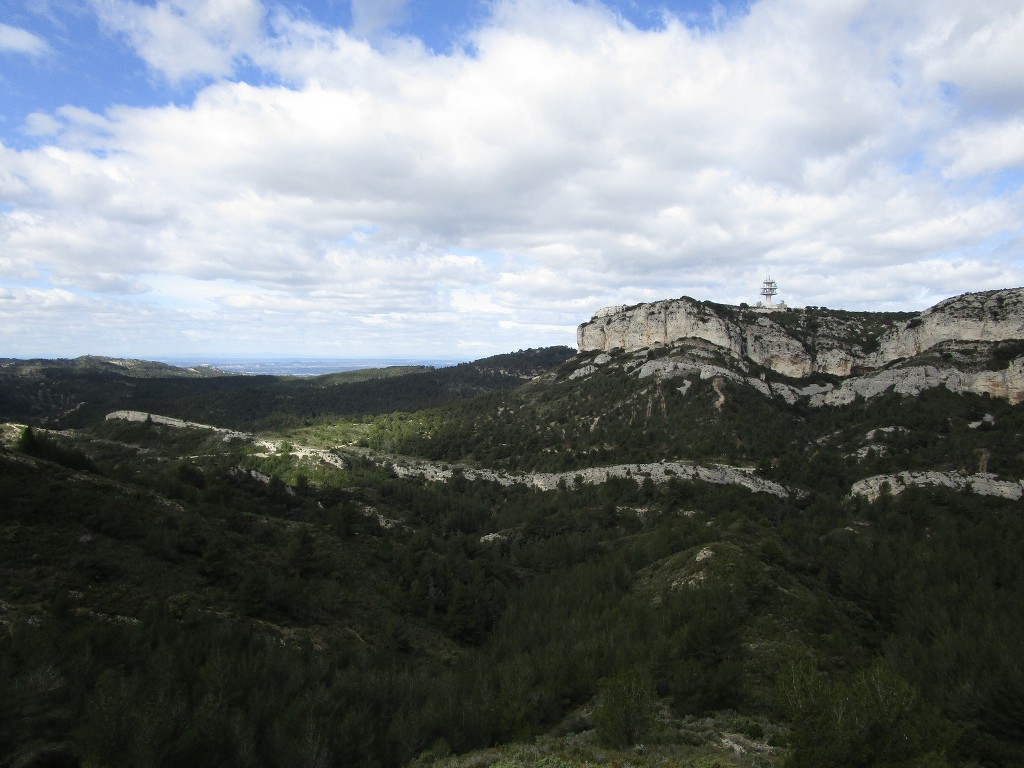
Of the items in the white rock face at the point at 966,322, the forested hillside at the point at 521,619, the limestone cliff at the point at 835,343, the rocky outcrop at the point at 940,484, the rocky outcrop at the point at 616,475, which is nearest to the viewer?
the forested hillside at the point at 521,619

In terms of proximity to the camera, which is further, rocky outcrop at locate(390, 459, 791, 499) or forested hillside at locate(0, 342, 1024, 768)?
rocky outcrop at locate(390, 459, 791, 499)

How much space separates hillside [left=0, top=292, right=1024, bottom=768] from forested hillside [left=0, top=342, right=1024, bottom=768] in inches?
5.2

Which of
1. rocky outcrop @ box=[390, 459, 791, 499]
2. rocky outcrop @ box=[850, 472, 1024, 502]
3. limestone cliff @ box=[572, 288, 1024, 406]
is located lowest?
rocky outcrop @ box=[390, 459, 791, 499]

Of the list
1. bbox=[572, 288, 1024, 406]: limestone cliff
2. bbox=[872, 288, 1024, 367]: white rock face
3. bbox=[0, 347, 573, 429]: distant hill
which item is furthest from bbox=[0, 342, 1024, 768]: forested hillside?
bbox=[0, 347, 573, 429]: distant hill

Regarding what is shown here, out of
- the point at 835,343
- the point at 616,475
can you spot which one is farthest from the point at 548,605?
the point at 835,343

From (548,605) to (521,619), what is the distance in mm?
3007

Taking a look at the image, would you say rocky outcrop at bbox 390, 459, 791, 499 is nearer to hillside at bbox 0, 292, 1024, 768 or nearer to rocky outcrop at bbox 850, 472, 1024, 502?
hillside at bbox 0, 292, 1024, 768

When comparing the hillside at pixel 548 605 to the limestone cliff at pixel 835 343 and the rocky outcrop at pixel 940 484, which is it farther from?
the limestone cliff at pixel 835 343

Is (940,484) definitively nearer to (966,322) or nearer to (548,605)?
(966,322)

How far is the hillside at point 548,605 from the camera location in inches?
554

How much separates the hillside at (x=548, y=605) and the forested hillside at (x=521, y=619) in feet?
0.43

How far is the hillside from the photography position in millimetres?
14070

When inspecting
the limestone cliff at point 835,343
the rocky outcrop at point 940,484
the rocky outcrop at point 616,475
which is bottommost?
the rocky outcrop at point 616,475

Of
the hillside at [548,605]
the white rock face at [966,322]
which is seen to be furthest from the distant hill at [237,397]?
the white rock face at [966,322]
